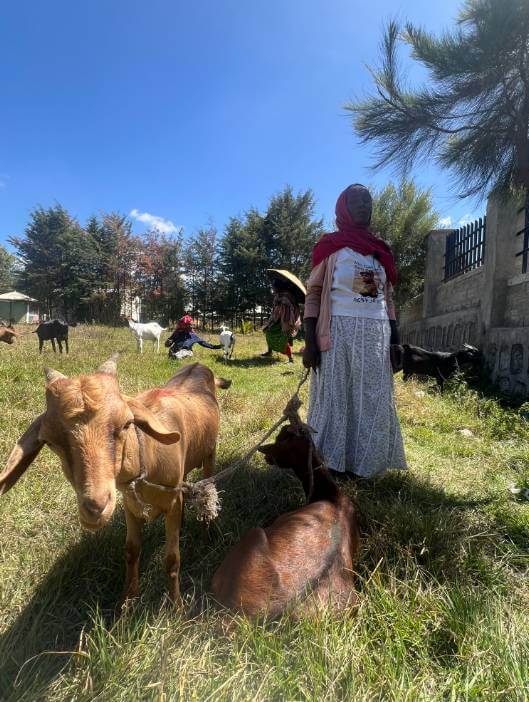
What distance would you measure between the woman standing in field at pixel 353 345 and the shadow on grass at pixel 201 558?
0.31 meters

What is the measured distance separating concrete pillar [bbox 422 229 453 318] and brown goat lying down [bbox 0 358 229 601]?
414 inches

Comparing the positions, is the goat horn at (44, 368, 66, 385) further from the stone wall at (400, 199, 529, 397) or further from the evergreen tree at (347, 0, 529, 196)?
the stone wall at (400, 199, 529, 397)

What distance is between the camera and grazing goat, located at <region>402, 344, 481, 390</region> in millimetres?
6715

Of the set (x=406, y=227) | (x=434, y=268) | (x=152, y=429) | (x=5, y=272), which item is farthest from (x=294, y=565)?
(x=5, y=272)

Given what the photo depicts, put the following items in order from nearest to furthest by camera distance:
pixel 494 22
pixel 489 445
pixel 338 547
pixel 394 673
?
pixel 394 673 < pixel 338 547 < pixel 494 22 < pixel 489 445

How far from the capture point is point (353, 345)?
2703mm

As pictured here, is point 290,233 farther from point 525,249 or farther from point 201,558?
point 201,558

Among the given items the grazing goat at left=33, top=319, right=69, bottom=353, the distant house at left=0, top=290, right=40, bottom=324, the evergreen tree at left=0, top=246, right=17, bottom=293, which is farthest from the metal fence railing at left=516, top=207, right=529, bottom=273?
the evergreen tree at left=0, top=246, right=17, bottom=293

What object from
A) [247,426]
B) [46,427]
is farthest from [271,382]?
[46,427]

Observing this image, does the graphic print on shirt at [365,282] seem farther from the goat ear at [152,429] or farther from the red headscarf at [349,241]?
the goat ear at [152,429]

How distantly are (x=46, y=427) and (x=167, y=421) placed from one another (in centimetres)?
87

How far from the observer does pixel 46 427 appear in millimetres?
1249

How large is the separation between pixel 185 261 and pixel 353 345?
907 inches

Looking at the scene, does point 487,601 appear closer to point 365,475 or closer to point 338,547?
point 338,547
